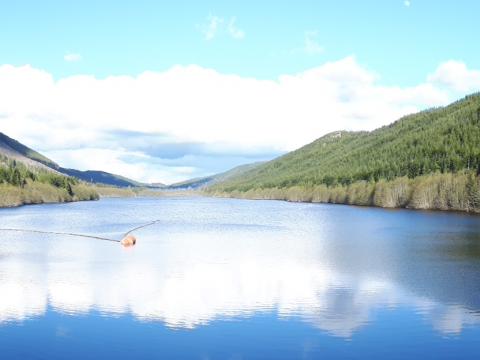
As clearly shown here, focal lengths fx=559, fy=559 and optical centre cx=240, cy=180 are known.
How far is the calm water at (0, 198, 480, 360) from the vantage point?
87.9 feet

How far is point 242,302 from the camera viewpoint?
36.2 m

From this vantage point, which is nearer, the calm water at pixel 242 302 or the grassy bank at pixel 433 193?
the calm water at pixel 242 302

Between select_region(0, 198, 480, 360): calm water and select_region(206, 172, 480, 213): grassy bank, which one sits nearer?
select_region(0, 198, 480, 360): calm water

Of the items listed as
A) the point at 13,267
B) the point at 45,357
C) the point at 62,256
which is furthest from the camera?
the point at 62,256

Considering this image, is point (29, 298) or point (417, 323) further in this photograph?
point (29, 298)

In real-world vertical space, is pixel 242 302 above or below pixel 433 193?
below

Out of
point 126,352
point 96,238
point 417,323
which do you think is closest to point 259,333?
point 126,352

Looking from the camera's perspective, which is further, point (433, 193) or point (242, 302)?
point (433, 193)

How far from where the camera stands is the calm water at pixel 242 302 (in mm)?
26797

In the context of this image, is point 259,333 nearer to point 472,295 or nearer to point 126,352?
point 126,352

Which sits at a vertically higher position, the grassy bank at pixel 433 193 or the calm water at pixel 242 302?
the grassy bank at pixel 433 193

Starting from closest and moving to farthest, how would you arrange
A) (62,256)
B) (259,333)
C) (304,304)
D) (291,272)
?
(259,333) < (304,304) < (291,272) < (62,256)

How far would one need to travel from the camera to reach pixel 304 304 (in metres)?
35.2

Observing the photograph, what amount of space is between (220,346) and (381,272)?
24.1 metres
